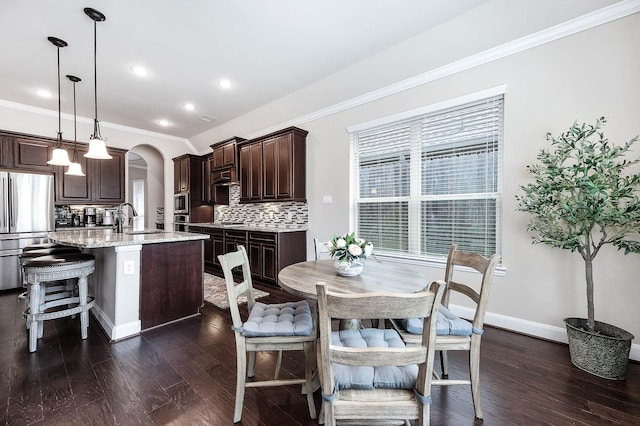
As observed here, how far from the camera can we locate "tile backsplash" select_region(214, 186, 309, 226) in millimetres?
4734

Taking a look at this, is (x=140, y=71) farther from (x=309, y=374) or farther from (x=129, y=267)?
(x=309, y=374)

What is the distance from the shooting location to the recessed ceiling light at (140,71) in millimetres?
3525

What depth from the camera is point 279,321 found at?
5.33 ft

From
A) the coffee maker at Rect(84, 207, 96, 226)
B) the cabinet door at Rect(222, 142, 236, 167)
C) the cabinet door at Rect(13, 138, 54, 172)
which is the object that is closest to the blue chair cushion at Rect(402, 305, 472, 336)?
the cabinet door at Rect(222, 142, 236, 167)

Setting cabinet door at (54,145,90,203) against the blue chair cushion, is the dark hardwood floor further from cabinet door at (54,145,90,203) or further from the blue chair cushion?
cabinet door at (54,145,90,203)

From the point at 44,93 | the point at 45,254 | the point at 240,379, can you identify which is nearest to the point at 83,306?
the point at 45,254

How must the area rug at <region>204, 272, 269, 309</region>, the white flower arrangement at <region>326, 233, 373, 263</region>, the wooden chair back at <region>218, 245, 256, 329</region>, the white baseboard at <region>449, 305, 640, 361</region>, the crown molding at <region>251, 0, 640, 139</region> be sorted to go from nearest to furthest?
the wooden chair back at <region>218, 245, 256, 329</region> < the white flower arrangement at <region>326, 233, 373, 263</region> < the crown molding at <region>251, 0, 640, 139</region> < the white baseboard at <region>449, 305, 640, 361</region> < the area rug at <region>204, 272, 269, 309</region>

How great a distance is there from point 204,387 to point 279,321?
77cm

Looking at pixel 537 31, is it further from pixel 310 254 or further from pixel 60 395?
pixel 60 395

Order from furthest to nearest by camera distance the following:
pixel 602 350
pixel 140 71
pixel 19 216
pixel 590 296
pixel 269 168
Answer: pixel 269 168, pixel 19 216, pixel 140 71, pixel 590 296, pixel 602 350

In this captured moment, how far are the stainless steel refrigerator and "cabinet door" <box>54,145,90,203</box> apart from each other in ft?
1.35

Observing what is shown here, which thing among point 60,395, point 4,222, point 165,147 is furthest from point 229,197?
point 60,395

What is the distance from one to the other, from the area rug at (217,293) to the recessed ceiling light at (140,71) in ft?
10.1

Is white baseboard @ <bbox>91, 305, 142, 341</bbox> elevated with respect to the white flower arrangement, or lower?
lower
